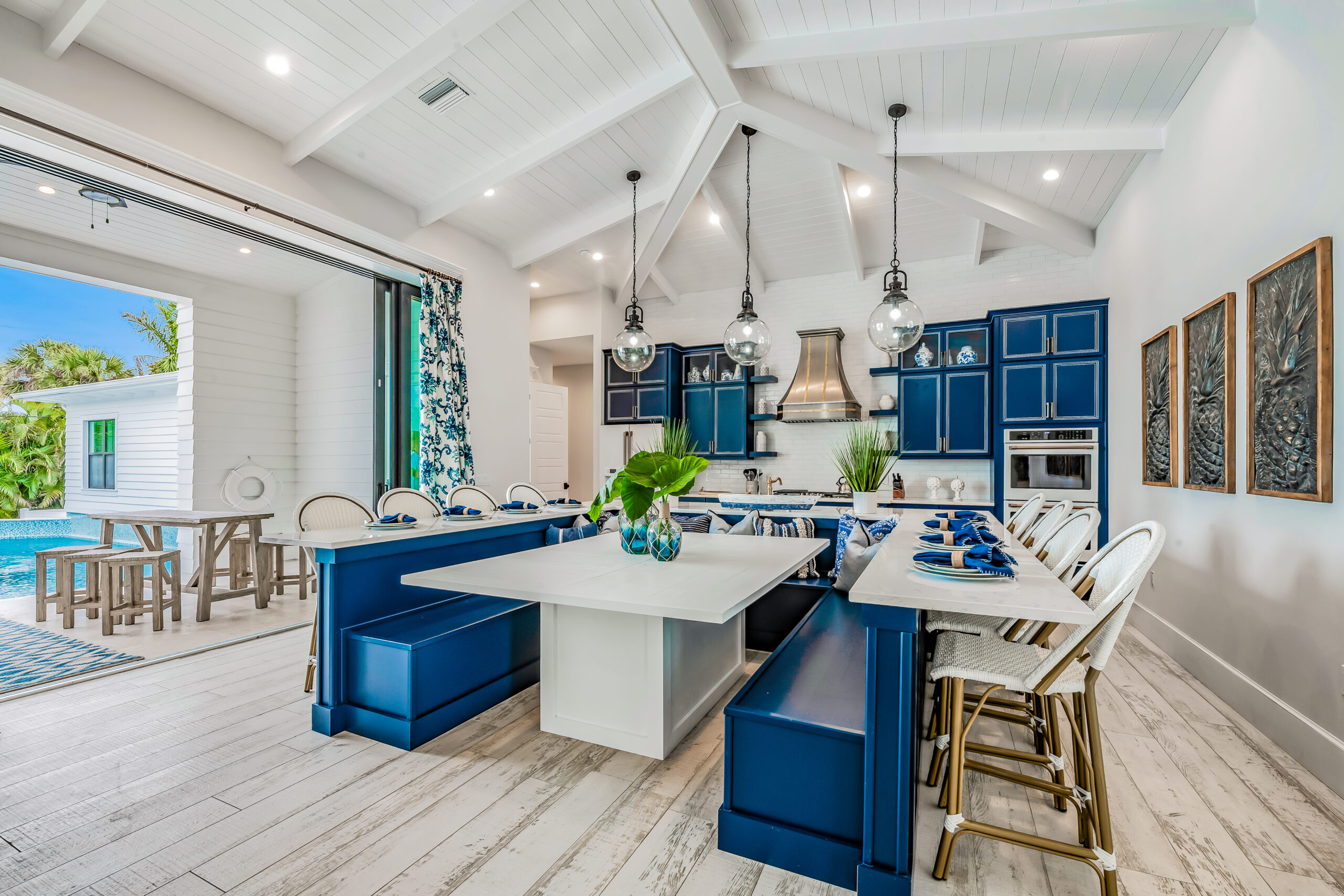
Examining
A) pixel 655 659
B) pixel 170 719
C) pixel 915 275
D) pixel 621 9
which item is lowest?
pixel 170 719

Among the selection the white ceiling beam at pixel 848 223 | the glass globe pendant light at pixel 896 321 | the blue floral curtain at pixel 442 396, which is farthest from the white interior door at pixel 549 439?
the glass globe pendant light at pixel 896 321

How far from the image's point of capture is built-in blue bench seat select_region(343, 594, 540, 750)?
2.20 m

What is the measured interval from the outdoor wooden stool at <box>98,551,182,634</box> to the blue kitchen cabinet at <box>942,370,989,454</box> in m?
6.40

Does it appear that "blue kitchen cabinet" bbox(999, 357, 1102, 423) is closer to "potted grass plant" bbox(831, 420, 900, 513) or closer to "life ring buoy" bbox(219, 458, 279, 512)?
"potted grass plant" bbox(831, 420, 900, 513)

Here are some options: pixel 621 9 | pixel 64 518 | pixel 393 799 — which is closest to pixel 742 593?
pixel 393 799

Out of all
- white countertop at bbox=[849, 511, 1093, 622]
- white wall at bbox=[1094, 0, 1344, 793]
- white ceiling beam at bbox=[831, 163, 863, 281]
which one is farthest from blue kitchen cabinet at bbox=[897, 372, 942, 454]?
white countertop at bbox=[849, 511, 1093, 622]

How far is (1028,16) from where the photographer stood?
2838 millimetres

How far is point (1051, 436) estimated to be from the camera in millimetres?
5395

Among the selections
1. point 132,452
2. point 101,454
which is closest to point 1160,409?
point 132,452

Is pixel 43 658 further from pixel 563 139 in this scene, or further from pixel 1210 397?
pixel 1210 397

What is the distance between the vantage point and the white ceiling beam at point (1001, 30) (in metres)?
2.64

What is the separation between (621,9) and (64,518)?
8677mm

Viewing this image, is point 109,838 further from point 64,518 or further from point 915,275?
point 64,518

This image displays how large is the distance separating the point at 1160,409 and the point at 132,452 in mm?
9718
